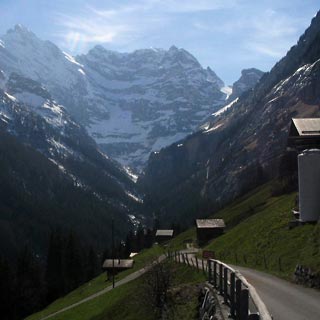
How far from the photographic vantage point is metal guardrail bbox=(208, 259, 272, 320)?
15492mm

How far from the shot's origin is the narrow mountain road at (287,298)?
69.9 ft

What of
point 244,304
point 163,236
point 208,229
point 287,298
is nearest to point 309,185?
point 287,298

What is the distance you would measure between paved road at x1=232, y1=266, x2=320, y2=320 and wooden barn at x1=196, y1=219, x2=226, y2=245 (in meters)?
81.2

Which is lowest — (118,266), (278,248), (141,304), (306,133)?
(141,304)

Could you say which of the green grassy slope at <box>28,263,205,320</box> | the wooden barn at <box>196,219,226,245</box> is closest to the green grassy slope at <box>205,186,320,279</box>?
the green grassy slope at <box>28,263,205,320</box>

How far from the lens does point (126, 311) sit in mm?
48281

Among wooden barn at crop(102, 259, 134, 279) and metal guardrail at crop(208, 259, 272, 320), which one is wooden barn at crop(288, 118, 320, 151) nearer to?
metal guardrail at crop(208, 259, 272, 320)

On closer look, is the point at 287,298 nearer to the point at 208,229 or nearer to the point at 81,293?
the point at 81,293

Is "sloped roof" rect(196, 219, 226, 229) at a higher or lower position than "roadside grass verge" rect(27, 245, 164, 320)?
higher

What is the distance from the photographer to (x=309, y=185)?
149ft

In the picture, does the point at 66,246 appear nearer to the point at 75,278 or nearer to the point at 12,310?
the point at 75,278

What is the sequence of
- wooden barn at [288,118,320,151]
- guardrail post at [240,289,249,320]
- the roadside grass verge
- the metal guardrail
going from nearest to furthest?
the metal guardrail < guardrail post at [240,289,249,320] < wooden barn at [288,118,320,151] < the roadside grass verge

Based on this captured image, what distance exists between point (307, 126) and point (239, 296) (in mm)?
36938

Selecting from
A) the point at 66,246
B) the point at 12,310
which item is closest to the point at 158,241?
the point at 66,246
